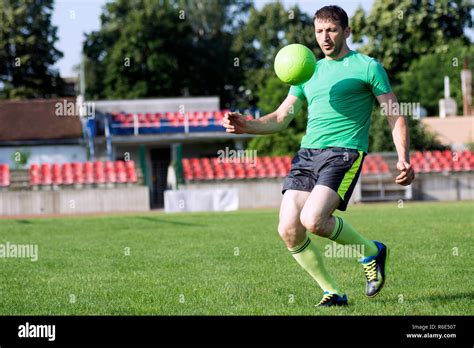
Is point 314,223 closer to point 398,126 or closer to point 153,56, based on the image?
point 398,126

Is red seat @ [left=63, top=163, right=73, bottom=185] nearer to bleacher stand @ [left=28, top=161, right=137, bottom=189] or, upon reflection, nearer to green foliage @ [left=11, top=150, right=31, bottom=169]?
bleacher stand @ [left=28, top=161, right=137, bottom=189]

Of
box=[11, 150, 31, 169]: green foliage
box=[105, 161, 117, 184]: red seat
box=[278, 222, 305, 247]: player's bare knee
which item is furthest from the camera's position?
box=[11, 150, 31, 169]: green foliage

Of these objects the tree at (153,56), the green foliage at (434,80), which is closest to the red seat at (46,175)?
the tree at (153,56)

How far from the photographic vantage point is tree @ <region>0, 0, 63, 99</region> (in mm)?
57281

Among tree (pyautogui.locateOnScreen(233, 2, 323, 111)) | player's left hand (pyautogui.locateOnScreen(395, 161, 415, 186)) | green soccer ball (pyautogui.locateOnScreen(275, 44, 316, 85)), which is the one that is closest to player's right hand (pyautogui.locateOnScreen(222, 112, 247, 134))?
green soccer ball (pyautogui.locateOnScreen(275, 44, 316, 85))

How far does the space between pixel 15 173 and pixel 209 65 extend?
36.2m

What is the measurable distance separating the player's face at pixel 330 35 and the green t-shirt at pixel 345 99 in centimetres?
15

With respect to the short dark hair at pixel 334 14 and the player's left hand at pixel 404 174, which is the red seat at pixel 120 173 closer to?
the short dark hair at pixel 334 14

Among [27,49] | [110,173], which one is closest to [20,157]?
[110,173]

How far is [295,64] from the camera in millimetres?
6867

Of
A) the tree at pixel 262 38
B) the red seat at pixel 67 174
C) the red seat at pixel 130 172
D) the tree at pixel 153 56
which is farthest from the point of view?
the tree at pixel 262 38

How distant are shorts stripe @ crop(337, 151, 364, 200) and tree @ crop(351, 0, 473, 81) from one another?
36656 mm

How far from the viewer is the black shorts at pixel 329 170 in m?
6.91

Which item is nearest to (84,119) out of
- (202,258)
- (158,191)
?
(158,191)
